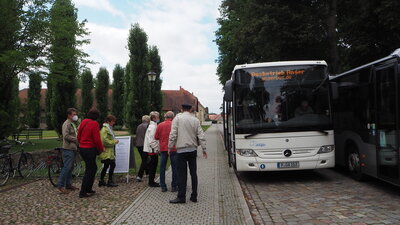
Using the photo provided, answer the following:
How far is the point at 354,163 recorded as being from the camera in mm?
8922

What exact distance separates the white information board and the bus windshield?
307 cm

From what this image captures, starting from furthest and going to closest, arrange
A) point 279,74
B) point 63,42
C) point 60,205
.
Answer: point 63,42
point 279,74
point 60,205

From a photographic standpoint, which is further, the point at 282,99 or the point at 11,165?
the point at 11,165

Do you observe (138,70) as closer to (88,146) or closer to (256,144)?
(256,144)

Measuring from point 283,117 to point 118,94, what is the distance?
5079 centimetres

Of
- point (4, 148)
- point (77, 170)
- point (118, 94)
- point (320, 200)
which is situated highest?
point (118, 94)

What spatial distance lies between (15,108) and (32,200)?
50.5 feet

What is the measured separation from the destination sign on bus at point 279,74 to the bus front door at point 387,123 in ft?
6.43

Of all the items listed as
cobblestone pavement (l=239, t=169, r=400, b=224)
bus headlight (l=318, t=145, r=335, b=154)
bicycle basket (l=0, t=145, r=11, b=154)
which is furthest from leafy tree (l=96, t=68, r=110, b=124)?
bus headlight (l=318, t=145, r=335, b=154)

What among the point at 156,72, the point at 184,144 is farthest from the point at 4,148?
the point at 156,72

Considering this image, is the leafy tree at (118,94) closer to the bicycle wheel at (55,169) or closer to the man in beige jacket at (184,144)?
the bicycle wheel at (55,169)

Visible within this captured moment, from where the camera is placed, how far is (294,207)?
6.36 meters

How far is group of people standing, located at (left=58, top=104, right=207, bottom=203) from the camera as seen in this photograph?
6.56 metres

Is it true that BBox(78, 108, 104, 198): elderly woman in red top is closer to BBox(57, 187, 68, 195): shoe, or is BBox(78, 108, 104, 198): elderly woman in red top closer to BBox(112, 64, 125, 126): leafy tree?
BBox(57, 187, 68, 195): shoe
